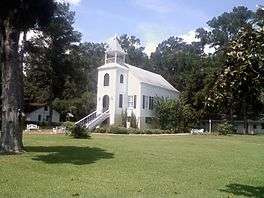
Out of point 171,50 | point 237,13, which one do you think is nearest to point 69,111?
point 237,13

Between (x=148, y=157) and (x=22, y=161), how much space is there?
5.53 m

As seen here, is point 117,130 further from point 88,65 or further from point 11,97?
point 88,65

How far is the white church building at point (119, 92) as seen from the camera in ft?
179

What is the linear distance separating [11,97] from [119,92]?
34.8 m

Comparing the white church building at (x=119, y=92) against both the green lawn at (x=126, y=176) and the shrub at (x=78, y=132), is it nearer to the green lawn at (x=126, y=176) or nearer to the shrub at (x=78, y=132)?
the shrub at (x=78, y=132)

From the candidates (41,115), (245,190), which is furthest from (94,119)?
→ (245,190)

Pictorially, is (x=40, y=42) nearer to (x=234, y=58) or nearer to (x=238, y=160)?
(x=238, y=160)

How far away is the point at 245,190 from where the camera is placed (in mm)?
12508

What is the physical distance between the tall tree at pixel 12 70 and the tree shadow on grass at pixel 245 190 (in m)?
10.8

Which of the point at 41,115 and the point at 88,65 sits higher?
the point at 88,65

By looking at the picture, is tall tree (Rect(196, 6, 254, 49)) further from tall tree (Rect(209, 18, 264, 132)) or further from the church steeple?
tall tree (Rect(209, 18, 264, 132))

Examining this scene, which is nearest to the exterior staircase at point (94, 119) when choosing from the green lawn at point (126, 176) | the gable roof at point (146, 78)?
the gable roof at point (146, 78)

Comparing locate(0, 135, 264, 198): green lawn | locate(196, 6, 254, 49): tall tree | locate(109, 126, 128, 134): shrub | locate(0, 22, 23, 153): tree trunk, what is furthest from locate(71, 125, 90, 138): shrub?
locate(196, 6, 254, 49): tall tree

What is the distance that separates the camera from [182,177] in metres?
14.4
